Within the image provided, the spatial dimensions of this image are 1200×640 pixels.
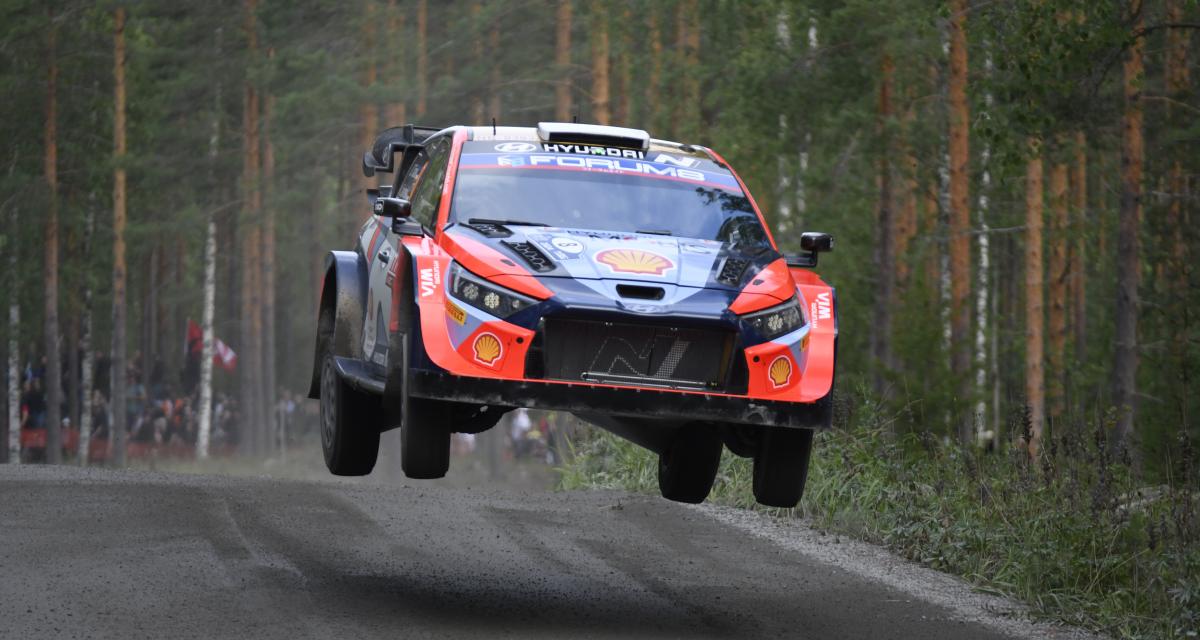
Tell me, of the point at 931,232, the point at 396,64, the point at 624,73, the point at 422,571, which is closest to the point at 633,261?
the point at 422,571

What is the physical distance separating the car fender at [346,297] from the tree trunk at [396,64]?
97.9 feet

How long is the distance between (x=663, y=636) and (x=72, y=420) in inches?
1700

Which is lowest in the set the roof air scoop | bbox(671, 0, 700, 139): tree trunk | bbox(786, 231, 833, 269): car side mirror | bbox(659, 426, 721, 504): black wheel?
bbox(659, 426, 721, 504): black wheel

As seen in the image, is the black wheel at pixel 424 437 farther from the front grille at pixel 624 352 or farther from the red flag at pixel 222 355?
the red flag at pixel 222 355

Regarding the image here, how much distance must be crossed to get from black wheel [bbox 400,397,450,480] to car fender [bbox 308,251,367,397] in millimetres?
1717

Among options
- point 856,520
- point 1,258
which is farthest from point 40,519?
point 1,258

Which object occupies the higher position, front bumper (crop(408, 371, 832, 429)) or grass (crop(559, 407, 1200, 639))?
front bumper (crop(408, 371, 832, 429))

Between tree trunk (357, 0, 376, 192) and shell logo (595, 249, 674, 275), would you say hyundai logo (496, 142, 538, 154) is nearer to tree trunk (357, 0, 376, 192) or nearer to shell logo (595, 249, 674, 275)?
shell logo (595, 249, 674, 275)

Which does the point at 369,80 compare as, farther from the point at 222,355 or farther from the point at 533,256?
the point at 533,256

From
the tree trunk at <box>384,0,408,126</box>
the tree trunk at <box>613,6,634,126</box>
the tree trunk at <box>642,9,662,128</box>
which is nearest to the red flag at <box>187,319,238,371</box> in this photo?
the tree trunk at <box>384,0,408,126</box>

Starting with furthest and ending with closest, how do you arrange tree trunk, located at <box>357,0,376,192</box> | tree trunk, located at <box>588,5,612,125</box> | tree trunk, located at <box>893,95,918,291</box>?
tree trunk, located at <box>357,0,376,192</box>
tree trunk, located at <box>588,5,612,125</box>
tree trunk, located at <box>893,95,918,291</box>

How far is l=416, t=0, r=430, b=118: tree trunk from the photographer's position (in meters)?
42.4

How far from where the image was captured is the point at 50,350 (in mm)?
41531

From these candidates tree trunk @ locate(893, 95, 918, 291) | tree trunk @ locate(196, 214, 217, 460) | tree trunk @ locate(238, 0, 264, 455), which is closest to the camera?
tree trunk @ locate(893, 95, 918, 291)
